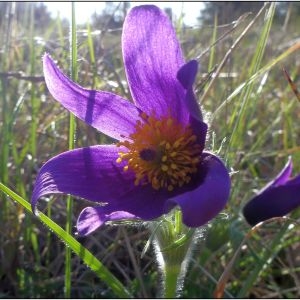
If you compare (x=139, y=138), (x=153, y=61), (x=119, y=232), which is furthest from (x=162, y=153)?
(x=119, y=232)

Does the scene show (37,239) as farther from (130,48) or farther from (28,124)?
(130,48)

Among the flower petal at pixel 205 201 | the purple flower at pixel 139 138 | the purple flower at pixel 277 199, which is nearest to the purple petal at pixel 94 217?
the purple flower at pixel 139 138

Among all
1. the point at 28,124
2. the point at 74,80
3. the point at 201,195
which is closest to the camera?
the point at 201,195

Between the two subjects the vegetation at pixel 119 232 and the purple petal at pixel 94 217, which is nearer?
the purple petal at pixel 94 217

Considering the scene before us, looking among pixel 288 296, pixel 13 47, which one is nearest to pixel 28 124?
pixel 13 47

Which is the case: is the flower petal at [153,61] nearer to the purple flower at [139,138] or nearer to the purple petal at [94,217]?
the purple flower at [139,138]
